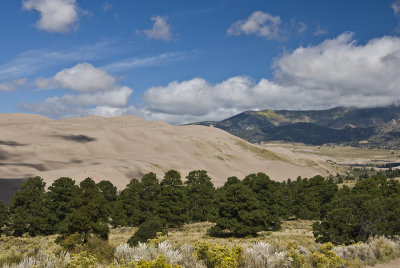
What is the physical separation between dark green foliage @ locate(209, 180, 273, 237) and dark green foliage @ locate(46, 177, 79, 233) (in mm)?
22774

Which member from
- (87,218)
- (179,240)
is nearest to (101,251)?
(87,218)

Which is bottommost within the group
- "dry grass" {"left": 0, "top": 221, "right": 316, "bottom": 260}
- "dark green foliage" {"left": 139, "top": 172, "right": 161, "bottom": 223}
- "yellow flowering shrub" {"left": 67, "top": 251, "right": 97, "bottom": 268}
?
"dry grass" {"left": 0, "top": 221, "right": 316, "bottom": 260}

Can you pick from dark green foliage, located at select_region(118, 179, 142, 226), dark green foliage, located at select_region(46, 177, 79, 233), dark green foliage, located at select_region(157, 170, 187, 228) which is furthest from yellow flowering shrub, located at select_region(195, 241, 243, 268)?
dark green foliage, located at select_region(118, 179, 142, 226)

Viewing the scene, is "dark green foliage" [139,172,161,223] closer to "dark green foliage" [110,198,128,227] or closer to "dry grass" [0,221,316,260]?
"dark green foliage" [110,198,128,227]

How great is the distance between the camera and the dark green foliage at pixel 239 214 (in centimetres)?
4259

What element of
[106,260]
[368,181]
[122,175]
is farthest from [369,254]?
[122,175]

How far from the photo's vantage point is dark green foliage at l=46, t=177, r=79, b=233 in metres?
49.1

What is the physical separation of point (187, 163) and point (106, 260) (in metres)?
184

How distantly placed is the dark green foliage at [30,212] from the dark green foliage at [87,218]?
17370 millimetres

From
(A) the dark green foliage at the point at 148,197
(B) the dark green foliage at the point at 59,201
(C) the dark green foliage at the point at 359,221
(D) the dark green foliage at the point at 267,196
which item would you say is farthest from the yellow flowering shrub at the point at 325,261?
(A) the dark green foliage at the point at 148,197

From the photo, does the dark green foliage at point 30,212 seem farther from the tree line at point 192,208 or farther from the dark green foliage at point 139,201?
the dark green foliage at point 139,201

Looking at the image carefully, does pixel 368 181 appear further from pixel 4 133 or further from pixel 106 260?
pixel 4 133

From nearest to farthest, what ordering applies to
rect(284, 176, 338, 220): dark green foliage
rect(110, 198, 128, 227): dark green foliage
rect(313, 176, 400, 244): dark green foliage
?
rect(313, 176, 400, 244): dark green foliage
rect(110, 198, 128, 227): dark green foliage
rect(284, 176, 338, 220): dark green foliage

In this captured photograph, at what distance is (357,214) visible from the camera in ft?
90.9
